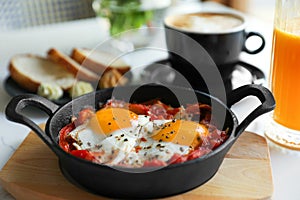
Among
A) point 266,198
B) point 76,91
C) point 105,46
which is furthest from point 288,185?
point 105,46

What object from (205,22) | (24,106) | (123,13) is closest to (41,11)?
(123,13)

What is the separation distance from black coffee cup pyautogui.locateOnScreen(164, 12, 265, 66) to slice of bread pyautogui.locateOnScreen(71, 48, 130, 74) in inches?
8.0

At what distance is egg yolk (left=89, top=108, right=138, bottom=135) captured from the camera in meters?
1.10

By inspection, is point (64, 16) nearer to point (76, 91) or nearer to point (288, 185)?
point (76, 91)

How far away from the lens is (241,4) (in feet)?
9.71

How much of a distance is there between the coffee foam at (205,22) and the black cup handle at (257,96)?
38cm

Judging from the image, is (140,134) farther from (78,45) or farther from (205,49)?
A: (78,45)

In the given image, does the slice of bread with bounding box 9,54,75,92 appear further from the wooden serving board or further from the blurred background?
the blurred background

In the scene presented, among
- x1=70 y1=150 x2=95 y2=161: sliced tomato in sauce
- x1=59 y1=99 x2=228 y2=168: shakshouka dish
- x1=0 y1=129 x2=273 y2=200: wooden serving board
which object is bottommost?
x1=0 y1=129 x2=273 y2=200: wooden serving board

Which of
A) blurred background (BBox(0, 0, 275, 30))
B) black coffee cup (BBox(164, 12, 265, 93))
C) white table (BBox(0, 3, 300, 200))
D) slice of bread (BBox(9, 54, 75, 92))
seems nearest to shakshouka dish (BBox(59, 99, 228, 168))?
white table (BBox(0, 3, 300, 200))

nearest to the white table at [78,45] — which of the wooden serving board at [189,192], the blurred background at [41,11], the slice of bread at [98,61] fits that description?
the wooden serving board at [189,192]

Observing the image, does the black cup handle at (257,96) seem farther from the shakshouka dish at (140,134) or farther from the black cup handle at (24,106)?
the black cup handle at (24,106)

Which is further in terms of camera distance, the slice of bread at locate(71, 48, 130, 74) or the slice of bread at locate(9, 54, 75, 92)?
the slice of bread at locate(71, 48, 130, 74)

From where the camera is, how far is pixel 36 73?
1.63 m
